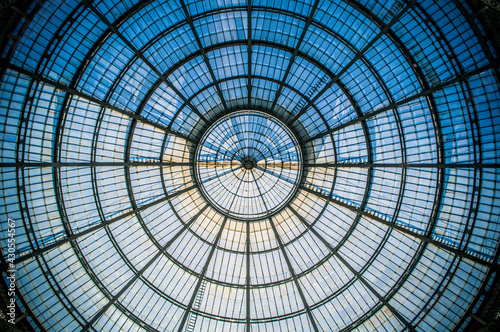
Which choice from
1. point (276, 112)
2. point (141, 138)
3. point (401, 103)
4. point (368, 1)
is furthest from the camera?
point (276, 112)

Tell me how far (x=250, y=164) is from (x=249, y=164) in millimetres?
91

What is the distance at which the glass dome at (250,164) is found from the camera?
21.1 metres

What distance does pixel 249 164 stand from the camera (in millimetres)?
27562

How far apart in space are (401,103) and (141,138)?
20.6 m

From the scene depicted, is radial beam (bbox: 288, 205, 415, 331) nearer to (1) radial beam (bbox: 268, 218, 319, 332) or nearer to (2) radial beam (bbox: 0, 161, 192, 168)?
(1) radial beam (bbox: 268, 218, 319, 332)

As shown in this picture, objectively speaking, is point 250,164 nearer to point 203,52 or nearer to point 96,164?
point 203,52

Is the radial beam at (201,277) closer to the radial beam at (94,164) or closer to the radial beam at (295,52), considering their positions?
the radial beam at (94,164)

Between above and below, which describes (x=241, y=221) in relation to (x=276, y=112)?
below

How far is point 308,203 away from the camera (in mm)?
27703

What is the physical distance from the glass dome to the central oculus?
13 cm

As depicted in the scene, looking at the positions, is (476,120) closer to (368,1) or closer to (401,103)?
(401,103)

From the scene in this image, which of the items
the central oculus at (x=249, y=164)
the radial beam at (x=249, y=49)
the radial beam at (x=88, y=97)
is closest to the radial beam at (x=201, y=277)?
the central oculus at (x=249, y=164)

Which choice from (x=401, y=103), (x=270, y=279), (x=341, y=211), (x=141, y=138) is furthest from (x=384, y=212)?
(x=141, y=138)

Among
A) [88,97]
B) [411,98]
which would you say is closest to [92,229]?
[88,97]
